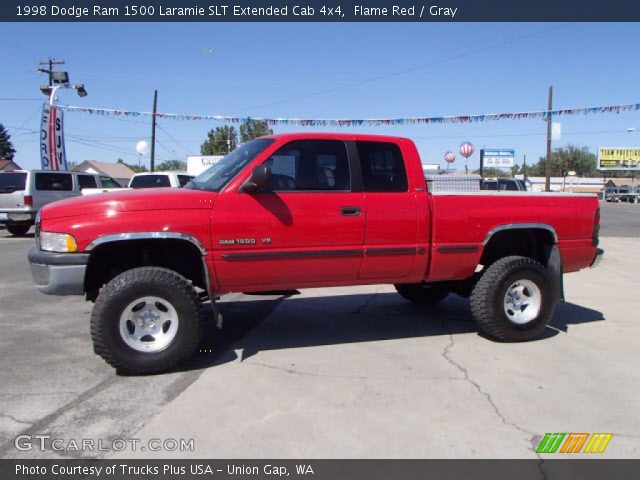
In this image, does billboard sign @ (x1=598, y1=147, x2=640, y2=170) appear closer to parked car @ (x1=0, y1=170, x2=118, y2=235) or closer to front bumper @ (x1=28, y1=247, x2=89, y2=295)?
parked car @ (x1=0, y1=170, x2=118, y2=235)

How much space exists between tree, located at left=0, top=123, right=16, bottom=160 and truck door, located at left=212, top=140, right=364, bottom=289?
10224 centimetres

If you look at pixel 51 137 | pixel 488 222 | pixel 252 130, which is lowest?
pixel 488 222

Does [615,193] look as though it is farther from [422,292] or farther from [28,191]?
[422,292]

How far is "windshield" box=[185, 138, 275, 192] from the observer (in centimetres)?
439

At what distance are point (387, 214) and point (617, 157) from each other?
92.8 metres

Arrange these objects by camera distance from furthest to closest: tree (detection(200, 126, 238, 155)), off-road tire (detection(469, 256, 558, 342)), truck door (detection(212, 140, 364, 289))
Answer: tree (detection(200, 126, 238, 155)) → off-road tire (detection(469, 256, 558, 342)) → truck door (detection(212, 140, 364, 289))

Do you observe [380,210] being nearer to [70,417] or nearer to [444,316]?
[444,316]

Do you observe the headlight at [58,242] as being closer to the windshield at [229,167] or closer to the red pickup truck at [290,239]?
the red pickup truck at [290,239]

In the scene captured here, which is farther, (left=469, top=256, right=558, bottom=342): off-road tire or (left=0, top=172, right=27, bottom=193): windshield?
(left=0, top=172, right=27, bottom=193): windshield

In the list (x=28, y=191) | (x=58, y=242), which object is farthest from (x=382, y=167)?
(x=28, y=191)

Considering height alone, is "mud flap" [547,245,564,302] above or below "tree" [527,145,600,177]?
below

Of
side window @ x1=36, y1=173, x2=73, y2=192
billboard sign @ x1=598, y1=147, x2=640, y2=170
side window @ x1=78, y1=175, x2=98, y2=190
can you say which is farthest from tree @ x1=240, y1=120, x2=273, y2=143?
billboard sign @ x1=598, y1=147, x2=640, y2=170

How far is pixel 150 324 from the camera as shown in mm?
4152

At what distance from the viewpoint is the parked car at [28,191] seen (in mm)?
14273
